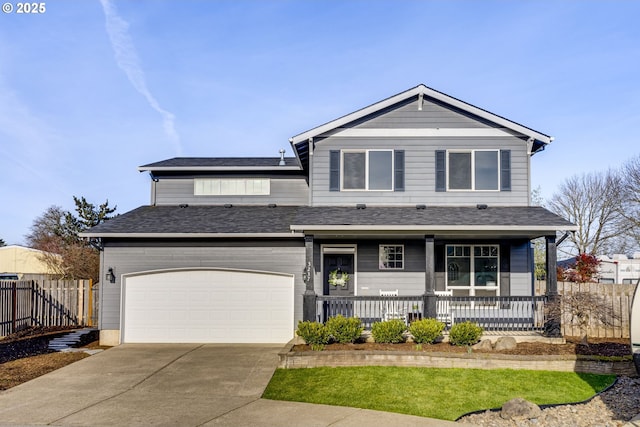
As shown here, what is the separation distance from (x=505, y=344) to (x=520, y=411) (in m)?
4.17

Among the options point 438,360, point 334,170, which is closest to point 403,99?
point 334,170

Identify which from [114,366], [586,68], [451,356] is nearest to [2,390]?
[114,366]

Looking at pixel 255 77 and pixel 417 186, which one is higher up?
pixel 255 77

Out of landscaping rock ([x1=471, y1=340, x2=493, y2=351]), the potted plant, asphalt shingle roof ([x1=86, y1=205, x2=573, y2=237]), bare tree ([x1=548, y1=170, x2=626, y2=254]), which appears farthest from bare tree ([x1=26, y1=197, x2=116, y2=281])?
bare tree ([x1=548, y1=170, x2=626, y2=254])

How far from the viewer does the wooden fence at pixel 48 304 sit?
1716 cm

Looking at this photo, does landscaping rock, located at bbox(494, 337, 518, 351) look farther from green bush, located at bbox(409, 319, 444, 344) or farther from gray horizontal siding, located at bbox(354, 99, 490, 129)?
gray horizontal siding, located at bbox(354, 99, 490, 129)

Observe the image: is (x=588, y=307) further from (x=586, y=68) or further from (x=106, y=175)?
(x=106, y=175)

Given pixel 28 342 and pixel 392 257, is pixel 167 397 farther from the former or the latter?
pixel 392 257

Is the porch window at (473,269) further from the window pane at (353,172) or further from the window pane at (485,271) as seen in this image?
the window pane at (353,172)

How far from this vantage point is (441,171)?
15.8 meters

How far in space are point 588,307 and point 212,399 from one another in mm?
8772

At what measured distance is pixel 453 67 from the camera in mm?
15422

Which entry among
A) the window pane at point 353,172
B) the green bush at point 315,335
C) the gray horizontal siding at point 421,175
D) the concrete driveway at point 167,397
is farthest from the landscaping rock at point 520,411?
the window pane at point 353,172

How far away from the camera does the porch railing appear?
1398 cm
